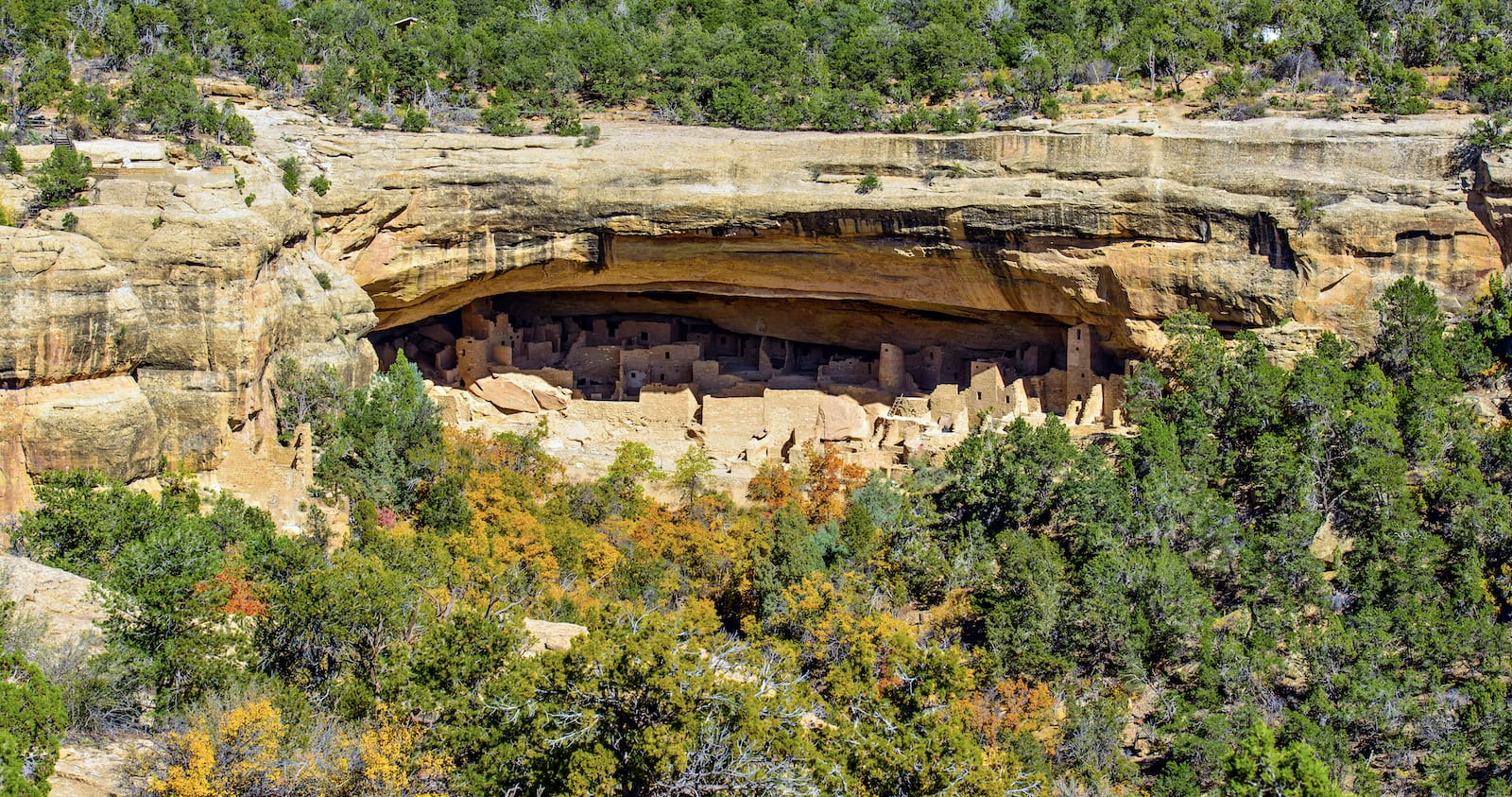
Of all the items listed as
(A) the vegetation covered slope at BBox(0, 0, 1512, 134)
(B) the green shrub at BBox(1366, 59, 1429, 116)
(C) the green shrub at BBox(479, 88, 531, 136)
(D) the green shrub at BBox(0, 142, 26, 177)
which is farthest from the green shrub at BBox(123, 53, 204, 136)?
(B) the green shrub at BBox(1366, 59, 1429, 116)

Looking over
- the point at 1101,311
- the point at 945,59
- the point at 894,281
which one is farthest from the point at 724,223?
the point at 945,59

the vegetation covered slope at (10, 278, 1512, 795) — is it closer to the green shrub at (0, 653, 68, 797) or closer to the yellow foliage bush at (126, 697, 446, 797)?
the yellow foliage bush at (126, 697, 446, 797)

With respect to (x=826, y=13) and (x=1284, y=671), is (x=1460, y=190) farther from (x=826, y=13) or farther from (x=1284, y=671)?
(x=826, y=13)

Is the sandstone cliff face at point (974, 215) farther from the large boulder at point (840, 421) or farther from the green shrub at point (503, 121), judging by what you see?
the large boulder at point (840, 421)

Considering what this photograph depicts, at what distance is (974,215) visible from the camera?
25406mm

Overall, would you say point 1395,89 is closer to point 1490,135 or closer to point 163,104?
point 1490,135

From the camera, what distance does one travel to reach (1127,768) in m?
18.9

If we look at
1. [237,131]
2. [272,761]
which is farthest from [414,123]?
[272,761]

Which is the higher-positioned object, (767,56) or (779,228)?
(767,56)

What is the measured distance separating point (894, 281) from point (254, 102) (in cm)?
1193

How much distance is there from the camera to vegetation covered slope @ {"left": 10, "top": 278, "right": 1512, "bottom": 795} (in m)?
14.5

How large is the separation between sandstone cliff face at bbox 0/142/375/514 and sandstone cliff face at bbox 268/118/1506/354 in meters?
1.99

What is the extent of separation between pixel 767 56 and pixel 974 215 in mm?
9899

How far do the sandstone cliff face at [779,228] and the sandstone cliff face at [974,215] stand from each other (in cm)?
4
